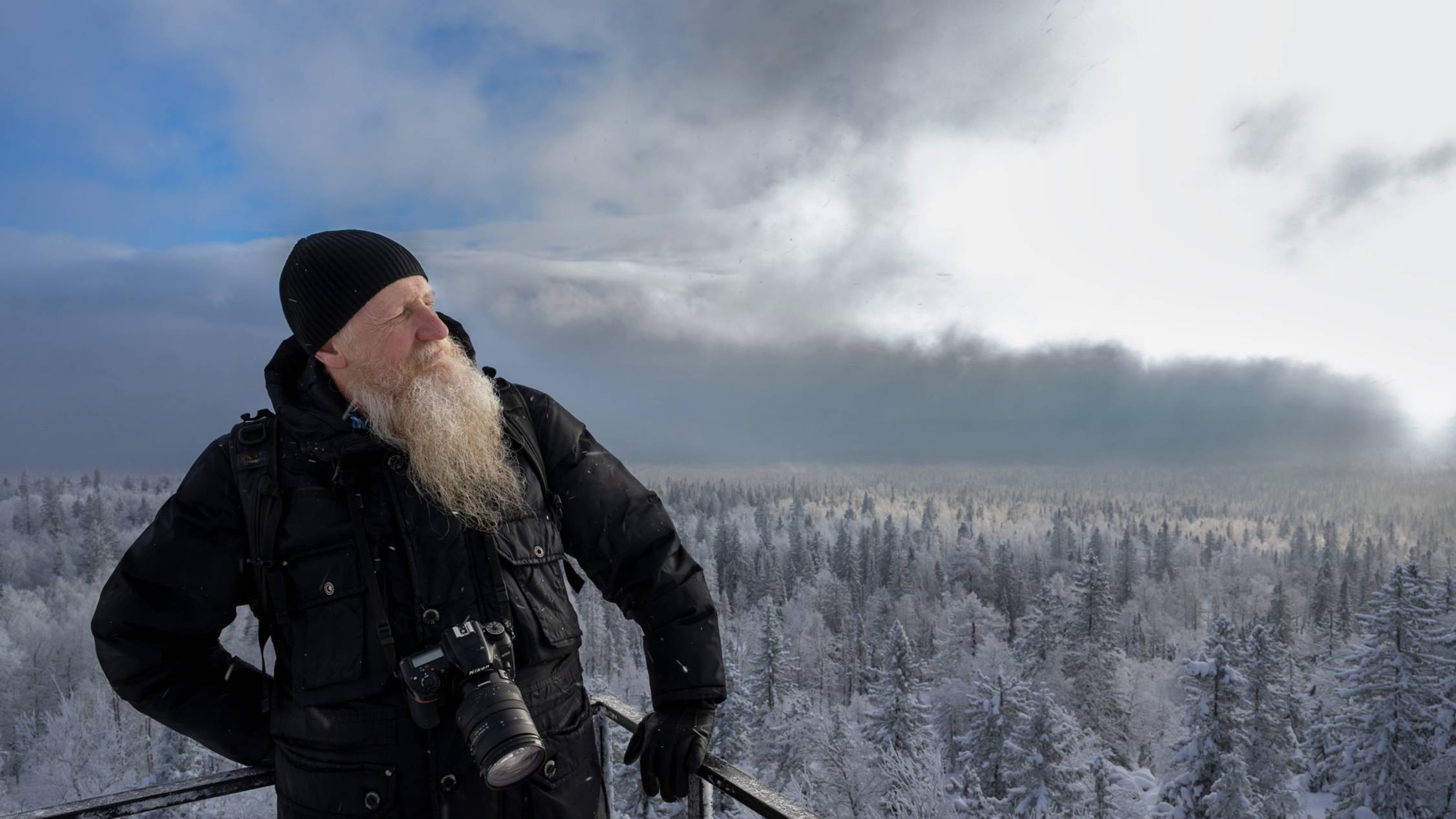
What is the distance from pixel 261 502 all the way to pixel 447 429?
2.22ft

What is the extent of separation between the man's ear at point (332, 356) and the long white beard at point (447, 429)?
0.14ft

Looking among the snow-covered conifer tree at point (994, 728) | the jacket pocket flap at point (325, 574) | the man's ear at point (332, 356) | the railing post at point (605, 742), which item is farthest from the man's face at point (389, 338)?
the snow-covered conifer tree at point (994, 728)

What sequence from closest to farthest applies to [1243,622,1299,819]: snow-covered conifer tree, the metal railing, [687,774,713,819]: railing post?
the metal railing, [687,774,713,819]: railing post, [1243,622,1299,819]: snow-covered conifer tree

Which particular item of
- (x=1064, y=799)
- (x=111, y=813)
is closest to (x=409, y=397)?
(x=111, y=813)

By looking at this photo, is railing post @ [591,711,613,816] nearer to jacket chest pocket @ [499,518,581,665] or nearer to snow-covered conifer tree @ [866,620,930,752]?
jacket chest pocket @ [499,518,581,665]

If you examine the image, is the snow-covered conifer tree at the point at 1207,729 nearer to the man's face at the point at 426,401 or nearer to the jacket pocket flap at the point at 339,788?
the man's face at the point at 426,401

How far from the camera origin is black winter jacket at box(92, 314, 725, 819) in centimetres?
256

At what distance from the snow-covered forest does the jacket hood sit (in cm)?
336

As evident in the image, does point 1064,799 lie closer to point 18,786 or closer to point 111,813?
point 111,813

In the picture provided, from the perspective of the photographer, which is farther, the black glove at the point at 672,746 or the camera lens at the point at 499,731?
the black glove at the point at 672,746

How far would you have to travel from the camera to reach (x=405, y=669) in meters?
2.42

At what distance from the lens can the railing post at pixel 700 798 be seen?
2906mm

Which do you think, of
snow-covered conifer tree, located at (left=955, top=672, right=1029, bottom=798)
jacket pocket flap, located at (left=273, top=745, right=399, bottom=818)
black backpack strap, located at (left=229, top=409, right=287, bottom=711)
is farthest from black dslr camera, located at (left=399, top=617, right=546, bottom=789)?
snow-covered conifer tree, located at (left=955, top=672, right=1029, bottom=798)

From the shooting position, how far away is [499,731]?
2.31m
